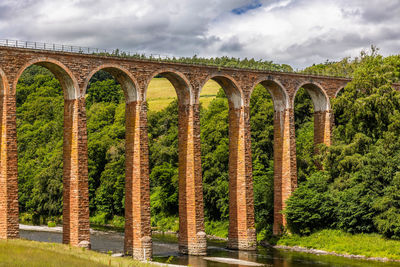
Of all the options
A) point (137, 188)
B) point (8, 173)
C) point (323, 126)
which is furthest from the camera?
point (323, 126)

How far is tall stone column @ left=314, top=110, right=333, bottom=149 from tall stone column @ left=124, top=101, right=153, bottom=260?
809 inches

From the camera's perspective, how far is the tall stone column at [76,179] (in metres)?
37.2

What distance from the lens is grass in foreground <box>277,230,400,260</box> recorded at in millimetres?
40969

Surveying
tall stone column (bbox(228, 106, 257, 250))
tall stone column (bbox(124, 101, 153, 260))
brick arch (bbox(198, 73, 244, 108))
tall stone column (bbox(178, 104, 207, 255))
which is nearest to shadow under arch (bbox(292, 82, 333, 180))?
tall stone column (bbox(228, 106, 257, 250))

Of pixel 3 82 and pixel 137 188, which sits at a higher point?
pixel 3 82

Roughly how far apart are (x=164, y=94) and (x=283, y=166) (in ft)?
198

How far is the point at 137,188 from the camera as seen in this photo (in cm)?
4006

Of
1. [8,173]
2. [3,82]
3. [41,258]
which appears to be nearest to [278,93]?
[3,82]

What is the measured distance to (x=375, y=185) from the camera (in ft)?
145

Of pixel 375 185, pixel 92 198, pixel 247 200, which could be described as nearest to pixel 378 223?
pixel 375 185

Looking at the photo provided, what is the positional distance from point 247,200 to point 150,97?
63.8 m

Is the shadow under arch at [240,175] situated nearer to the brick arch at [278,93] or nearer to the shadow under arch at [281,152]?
the shadow under arch at [281,152]

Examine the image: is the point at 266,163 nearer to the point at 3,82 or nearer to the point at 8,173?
the point at 8,173

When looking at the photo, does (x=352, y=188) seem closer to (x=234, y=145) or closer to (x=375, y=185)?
(x=375, y=185)
